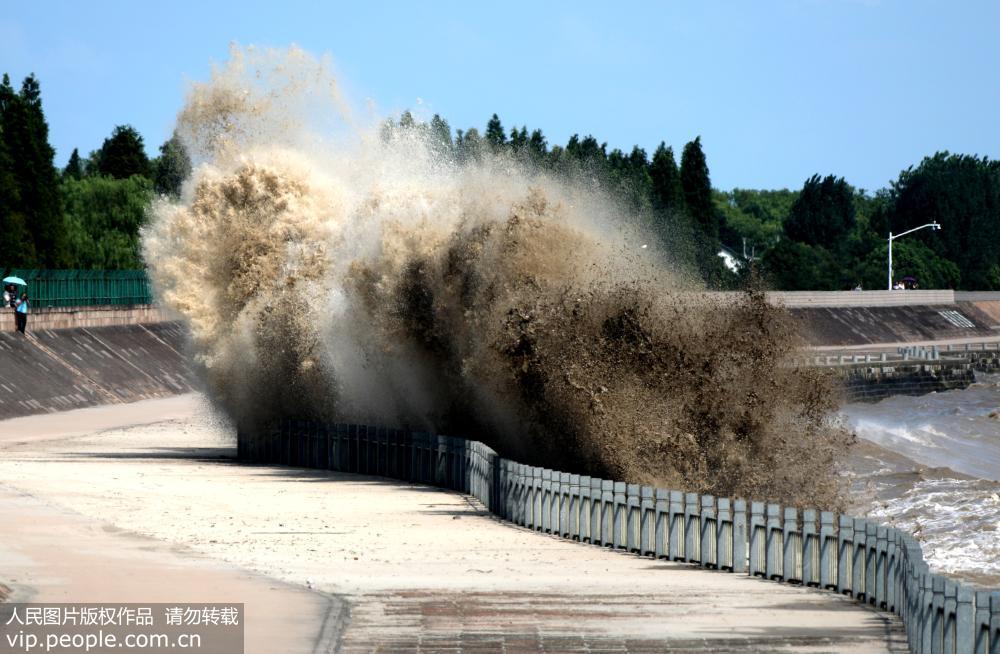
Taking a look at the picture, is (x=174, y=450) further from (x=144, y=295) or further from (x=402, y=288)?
(x=144, y=295)

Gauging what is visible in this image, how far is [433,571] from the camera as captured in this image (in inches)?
786

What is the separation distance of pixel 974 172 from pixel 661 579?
181 m

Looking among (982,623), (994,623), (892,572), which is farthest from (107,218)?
(994,623)

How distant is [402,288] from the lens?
123 feet

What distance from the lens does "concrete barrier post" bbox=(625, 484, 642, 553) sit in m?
22.4

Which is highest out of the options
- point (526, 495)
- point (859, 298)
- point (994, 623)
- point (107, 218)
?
point (107, 218)

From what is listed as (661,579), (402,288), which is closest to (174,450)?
(402,288)

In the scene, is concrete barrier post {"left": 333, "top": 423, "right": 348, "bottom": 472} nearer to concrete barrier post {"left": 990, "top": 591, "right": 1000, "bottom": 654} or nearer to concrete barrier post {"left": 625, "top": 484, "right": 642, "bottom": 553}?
concrete barrier post {"left": 625, "top": 484, "right": 642, "bottom": 553}

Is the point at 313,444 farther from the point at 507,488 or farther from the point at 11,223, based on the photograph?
the point at 11,223

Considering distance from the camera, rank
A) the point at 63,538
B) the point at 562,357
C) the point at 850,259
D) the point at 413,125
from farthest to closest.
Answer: the point at 850,259 → the point at 413,125 → the point at 562,357 → the point at 63,538

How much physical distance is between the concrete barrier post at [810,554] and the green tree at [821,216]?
16424 cm

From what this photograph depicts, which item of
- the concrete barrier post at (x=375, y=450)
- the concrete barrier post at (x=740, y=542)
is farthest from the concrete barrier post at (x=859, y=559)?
the concrete barrier post at (x=375, y=450)

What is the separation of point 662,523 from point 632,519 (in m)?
0.82

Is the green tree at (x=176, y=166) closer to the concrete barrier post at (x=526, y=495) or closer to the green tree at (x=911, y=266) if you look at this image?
the concrete barrier post at (x=526, y=495)
